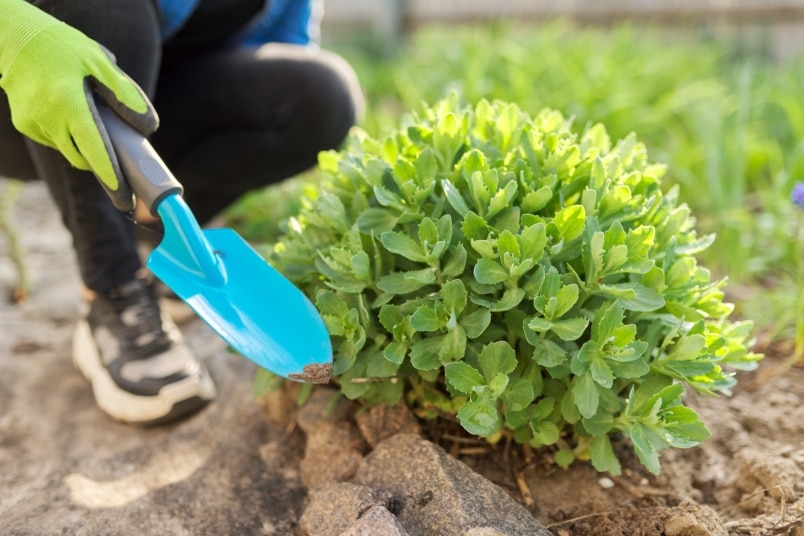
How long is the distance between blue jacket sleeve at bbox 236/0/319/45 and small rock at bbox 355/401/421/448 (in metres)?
1.23

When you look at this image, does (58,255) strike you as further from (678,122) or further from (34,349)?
(678,122)

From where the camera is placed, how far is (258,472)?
1282 mm

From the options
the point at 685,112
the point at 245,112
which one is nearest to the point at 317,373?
the point at 245,112

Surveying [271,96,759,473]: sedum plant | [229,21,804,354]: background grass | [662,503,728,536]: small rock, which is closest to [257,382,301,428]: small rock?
[271,96,759,473]: sedum plant

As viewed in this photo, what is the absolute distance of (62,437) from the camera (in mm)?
1425

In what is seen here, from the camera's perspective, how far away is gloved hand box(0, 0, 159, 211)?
1087 millimetres

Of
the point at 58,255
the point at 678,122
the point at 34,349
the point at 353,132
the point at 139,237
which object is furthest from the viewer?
the point at 678,122

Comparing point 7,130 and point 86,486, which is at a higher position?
point 7,130

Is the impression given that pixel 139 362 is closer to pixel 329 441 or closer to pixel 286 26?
pixel 329 441

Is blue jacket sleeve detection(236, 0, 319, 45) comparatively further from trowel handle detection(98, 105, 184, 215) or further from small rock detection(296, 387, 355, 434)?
small rock detection(296, 387, 355, 434)

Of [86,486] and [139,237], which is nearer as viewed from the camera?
[86,486]

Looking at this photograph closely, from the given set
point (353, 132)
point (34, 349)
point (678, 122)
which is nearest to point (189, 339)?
point (34, 349)

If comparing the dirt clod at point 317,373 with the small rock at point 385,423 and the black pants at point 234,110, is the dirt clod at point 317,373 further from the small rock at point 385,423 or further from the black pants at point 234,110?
the black pants at point 234,110

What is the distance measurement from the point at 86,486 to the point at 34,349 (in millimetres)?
629
